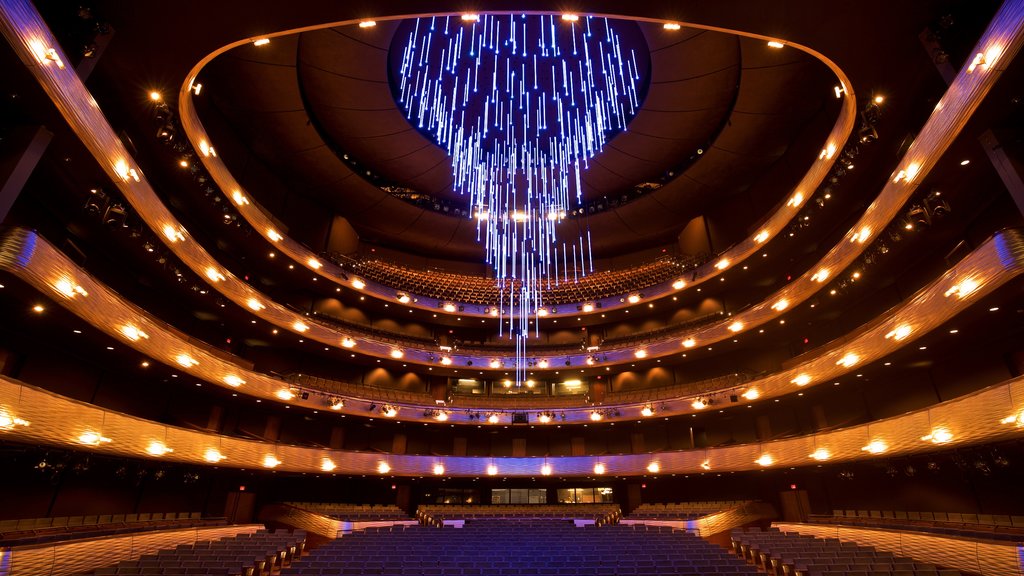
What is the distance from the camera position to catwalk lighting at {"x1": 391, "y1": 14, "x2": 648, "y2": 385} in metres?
19.5

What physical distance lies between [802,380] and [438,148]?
63.3 feet

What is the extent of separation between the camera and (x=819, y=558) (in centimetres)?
1048

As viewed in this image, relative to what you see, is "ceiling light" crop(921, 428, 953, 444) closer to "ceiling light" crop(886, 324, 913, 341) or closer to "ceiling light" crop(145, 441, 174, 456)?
"ceiling light" crop(886, 324, 913, 341)

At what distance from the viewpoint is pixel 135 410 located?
17.6 meters

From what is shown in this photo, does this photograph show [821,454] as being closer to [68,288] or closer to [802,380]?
[802,380]

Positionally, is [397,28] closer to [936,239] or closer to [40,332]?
[40,332]

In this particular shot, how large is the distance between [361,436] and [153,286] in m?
12.3

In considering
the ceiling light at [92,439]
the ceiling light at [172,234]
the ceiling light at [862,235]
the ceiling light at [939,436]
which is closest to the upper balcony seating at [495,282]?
the ceiling light at [862,235]

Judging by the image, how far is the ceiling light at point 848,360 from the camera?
1581 cm

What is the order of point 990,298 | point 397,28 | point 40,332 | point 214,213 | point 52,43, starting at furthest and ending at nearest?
point 214,213 → point 397,28 → point 40,332 → point 990,298 → point 52,43

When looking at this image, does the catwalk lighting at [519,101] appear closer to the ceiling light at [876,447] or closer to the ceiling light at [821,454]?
the ceiling light at [821,454]

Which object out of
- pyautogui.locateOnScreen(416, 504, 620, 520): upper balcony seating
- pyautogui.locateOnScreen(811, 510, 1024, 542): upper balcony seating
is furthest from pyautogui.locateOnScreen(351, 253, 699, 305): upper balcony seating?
pyautogui.locateOnScreen(811, 510, 1024, 542): upper balcony seating

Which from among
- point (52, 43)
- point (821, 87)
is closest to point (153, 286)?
point (52, 43)

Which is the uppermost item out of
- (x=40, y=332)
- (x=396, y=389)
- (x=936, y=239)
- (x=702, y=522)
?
(x=936, y=239)
